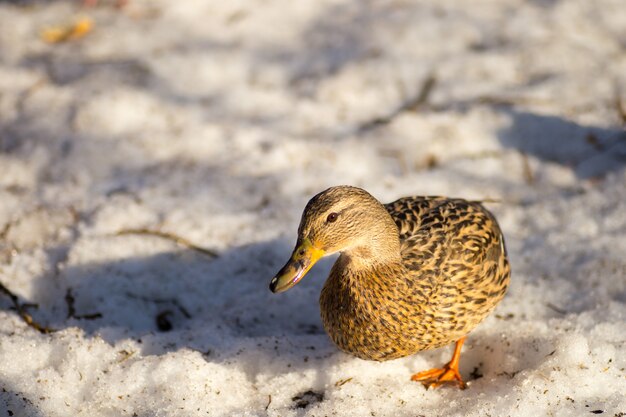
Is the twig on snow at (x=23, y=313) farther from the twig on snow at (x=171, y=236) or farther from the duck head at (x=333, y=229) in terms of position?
the duck head at (x=333, y=229)

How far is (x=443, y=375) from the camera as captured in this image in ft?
11.7

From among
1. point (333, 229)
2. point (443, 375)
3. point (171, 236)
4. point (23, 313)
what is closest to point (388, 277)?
point (333, 229)

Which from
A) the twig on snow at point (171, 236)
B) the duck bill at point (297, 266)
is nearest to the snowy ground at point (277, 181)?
the twig on snow at point (171, 236)

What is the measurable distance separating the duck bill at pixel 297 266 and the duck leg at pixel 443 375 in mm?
855

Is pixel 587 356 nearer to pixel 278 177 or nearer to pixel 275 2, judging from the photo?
pixel 278 177

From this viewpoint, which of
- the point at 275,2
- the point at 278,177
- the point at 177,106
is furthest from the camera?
the point at 275,2

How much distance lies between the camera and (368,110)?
5434mm

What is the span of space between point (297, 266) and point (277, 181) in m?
1.72

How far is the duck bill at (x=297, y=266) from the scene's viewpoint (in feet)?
10.3

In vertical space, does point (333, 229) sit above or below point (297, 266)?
above

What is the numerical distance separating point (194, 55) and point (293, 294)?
2.47m

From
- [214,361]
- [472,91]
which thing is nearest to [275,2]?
[472,91]

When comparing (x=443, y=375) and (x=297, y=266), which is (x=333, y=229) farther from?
(x=443, y=375)

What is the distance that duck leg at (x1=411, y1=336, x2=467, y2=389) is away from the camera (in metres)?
3.52
